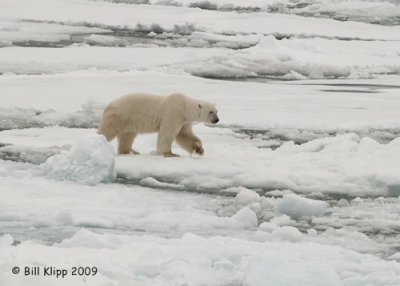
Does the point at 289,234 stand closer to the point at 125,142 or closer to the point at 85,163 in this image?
the point at 85,163

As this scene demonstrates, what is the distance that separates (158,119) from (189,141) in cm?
30

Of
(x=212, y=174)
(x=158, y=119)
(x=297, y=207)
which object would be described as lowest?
(x=212, y=174)

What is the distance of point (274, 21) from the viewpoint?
20.7 meters

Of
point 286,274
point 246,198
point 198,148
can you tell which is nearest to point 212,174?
point 198,148

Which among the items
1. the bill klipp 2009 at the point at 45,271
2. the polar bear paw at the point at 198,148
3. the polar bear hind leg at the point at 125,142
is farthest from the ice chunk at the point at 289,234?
the polar bear hind leg at the point at 125,142

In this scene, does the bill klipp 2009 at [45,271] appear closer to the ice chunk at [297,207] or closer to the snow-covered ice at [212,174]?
the snow-covered ice at [212,174]

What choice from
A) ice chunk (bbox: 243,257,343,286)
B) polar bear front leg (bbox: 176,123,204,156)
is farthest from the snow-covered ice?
polar bear front leg (bbox: 176,123,204,156)

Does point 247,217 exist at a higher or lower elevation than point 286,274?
lower

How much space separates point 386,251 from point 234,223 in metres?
0.82

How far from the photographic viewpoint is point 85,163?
5.78 meters

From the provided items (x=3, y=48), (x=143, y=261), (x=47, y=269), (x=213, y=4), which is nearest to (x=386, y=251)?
(x=143, y=261)

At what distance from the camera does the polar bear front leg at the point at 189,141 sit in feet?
22.3

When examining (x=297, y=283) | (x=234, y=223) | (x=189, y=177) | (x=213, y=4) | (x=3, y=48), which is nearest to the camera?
(x=297, y=283)

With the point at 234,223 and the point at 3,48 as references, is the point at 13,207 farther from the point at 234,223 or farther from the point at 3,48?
the point at 3,48
